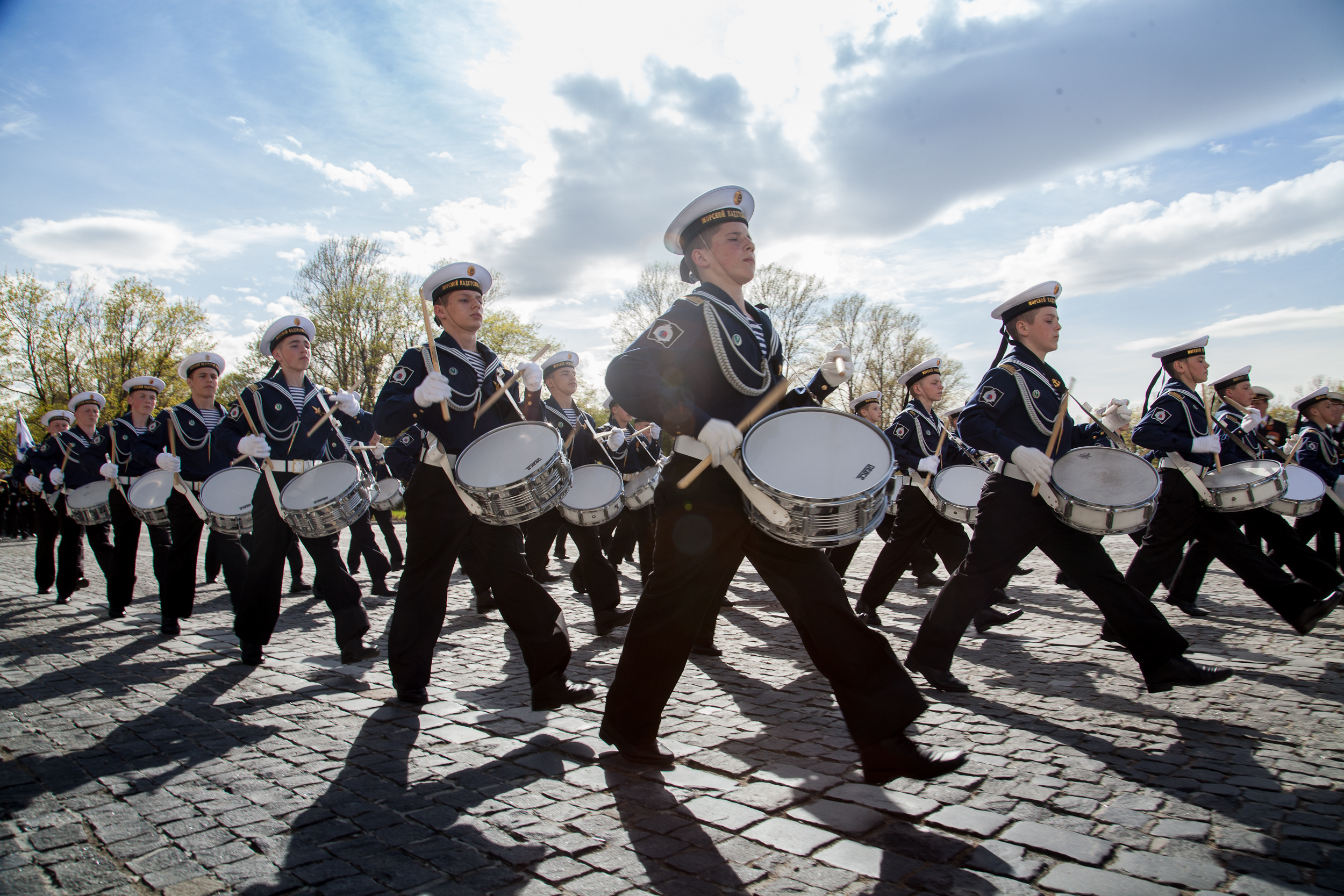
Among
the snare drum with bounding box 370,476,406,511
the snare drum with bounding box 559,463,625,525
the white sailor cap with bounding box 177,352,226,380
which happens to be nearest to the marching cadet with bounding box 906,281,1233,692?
the snare drum with bounding box 559,463,625,525

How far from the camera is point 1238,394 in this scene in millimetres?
8109

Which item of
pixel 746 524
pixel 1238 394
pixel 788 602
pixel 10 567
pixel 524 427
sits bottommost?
pixel 10 567

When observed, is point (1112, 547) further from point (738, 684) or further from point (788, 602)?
point (788, 602)

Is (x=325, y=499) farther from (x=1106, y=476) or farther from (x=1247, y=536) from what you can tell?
(x=1247, y=536)

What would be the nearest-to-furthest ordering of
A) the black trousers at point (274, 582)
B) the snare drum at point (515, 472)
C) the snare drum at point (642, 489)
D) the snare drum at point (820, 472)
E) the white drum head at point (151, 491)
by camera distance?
the snare drum at point (820, 472) → the snare drum at point (515, 472) → the black trousers at point (274, 582) → the white drum head at point (151, 491) → the snare drum at point (642, 489)

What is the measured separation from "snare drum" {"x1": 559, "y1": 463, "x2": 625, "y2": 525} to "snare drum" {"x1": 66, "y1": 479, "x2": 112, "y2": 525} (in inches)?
196

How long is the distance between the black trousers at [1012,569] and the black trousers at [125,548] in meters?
6.69

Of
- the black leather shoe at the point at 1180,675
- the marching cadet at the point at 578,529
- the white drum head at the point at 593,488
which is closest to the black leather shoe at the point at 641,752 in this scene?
the black leather shoe at the point at 1180,675

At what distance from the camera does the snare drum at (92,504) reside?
834 centimetres

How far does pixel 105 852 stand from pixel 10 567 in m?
14.0

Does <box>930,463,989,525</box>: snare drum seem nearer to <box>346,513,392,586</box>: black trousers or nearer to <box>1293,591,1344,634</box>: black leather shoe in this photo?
<box>1293,591,1344,634</box>: black leather shoe

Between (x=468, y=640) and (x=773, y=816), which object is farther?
(x=468, y=640)

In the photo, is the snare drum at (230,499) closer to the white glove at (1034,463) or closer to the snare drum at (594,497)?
the snare drum at (594,497)

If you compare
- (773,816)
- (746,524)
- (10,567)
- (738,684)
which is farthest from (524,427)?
(10,567)
